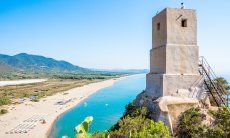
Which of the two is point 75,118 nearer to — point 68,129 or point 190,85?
point 68,129

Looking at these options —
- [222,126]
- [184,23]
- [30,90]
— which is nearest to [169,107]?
[222,126]

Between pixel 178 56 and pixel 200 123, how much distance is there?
4.01 metres

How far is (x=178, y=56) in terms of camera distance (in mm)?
16609

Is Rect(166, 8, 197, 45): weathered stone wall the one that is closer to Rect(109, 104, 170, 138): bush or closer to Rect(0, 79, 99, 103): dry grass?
Rect(109, 104, 170, 138): bush

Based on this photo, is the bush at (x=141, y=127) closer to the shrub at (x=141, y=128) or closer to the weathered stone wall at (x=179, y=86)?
the shrub at (x=141, y=128)

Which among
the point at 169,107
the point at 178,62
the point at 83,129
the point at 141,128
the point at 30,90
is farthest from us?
the point at 30,90

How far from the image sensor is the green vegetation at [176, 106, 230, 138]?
1274cm

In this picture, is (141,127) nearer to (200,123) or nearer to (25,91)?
(200,123)

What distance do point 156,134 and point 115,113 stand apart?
4158 cm

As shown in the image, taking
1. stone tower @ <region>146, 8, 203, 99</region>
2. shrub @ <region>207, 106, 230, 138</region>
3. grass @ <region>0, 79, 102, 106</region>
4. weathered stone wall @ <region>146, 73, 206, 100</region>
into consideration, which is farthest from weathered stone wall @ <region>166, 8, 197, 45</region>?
grass @ <region>0, 79, 102, 106</region>

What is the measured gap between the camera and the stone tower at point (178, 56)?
1631 centimetres

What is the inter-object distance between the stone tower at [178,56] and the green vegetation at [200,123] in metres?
1.72

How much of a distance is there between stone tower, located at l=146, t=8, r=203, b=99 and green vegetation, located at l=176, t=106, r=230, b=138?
5.64 ft

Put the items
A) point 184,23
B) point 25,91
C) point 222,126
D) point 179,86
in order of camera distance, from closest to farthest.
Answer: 1. point 222,126
2. point 179,86
3. point 184,23
4. point 25,91
